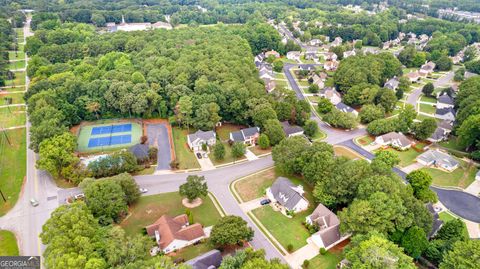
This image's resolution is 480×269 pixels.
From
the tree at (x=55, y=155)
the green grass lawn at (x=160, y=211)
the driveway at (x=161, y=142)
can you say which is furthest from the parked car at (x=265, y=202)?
the tree at (x=55, y=155)

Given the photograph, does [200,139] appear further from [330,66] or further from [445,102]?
[330,66]

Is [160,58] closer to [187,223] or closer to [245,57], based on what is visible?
[245,57]

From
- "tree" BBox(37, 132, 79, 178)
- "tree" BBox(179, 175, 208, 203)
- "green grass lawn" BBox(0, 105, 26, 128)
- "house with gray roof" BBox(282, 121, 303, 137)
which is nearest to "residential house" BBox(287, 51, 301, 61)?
"house with gray roof" BBox(282, 121, 303, 137)

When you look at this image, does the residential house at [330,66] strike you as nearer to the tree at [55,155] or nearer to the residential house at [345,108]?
the residential house at [345,108]

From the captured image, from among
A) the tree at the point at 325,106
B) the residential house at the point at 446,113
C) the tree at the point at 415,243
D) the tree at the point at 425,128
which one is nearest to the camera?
the tree at the point at 415,243

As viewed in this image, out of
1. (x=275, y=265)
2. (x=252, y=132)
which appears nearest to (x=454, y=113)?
(x=252, y=132)

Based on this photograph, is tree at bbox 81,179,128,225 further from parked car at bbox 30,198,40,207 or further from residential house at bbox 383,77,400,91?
residential house at bbox 383,77,400,91
